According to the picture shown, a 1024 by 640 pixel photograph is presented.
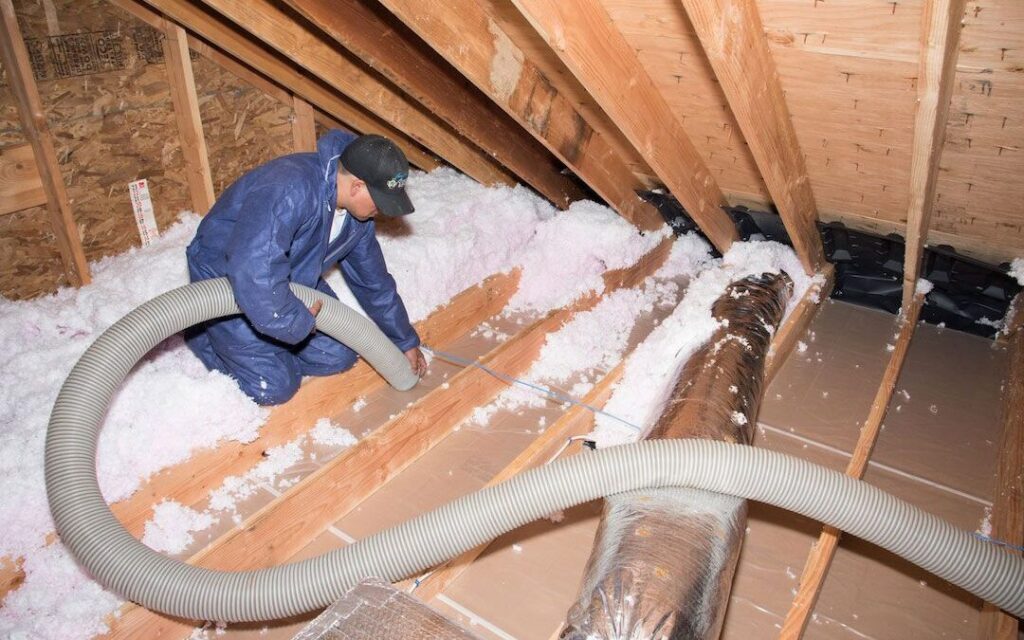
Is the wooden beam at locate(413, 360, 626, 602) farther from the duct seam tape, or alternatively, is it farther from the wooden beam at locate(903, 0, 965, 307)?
the duct seam tape

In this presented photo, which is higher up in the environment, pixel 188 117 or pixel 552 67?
pixel 552 67

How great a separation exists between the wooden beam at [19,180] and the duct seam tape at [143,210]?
383 millimetres

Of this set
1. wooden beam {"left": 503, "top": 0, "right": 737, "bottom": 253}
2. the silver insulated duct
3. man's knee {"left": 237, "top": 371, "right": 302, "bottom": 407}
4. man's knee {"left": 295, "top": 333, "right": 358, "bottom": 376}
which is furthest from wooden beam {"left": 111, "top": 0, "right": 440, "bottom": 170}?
the silver insulated duct

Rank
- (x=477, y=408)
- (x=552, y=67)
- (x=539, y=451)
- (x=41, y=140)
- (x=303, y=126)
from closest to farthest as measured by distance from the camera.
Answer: (x=539, y=451), (x=552, y=67), (x=41, y=140), (x=477, y=408), (x=303, y=126)

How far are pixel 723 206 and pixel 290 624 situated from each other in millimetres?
2473

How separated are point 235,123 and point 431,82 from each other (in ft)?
3.73

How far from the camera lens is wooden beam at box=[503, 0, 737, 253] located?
1.72 metres

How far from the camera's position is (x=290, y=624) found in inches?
70.5

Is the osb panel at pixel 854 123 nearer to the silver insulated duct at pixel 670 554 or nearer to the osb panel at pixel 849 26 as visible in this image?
the osb panel at pixel 849 26

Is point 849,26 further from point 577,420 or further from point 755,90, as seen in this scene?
point 577,420

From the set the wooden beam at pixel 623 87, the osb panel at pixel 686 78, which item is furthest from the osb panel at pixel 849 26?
the wooden beam at pixel 623 87

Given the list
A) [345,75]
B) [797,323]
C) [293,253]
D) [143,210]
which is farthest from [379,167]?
[797,323]

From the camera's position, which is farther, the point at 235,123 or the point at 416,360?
the point at 235,123

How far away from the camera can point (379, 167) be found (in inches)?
75.5
